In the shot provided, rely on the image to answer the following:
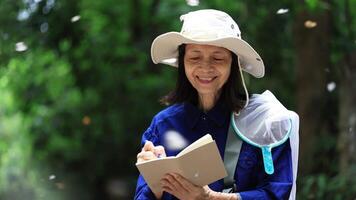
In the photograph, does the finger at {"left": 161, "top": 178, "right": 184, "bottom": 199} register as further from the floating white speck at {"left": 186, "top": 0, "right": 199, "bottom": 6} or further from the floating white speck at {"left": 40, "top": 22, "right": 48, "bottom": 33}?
the floating white speck at {"left": 40, "top": 22, "right": 48, "bottom": 33}

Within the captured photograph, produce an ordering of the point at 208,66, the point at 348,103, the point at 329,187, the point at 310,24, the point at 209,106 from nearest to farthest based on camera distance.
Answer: the point at 208,66 < the point at 209,106 < the point at 329,187 < the point at 348,103 < the point at 310,24

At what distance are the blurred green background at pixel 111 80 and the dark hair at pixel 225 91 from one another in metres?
4.18

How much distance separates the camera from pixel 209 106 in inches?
99.7

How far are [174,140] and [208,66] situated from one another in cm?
26

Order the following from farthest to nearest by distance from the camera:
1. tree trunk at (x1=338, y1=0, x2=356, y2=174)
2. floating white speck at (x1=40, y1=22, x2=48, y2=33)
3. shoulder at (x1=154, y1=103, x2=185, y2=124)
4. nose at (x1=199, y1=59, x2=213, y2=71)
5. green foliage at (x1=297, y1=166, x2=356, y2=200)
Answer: floating white speck at (x1=40, y1=22, x2=48, y2=33)
tree trunk at (x1=338, y1=0, x2=356, y2=174)
green foliage at (x1=297, y1=166, x2=356, y2=200)
shoulder at (x1=154, y1=103, x2=185, y2=124)
nose at (x1=199, y1=59, x2=213, y2=71)

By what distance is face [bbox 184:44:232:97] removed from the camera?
2.43 metres

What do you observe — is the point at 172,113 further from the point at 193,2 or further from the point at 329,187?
the point at 193,2

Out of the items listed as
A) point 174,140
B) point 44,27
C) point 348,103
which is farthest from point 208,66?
point 44,27

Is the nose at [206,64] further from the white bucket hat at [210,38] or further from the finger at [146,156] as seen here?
the finger at [146,156]

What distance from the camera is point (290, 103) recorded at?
311 inches

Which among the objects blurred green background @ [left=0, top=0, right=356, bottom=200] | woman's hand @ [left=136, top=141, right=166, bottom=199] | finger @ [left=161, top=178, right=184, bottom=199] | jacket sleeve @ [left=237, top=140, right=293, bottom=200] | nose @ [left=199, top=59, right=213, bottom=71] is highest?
nose @ [left=199, top=59, right=213, bottom=71]

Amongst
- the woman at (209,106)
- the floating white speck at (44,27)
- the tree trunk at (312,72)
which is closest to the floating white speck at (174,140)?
the woman at (209,106)

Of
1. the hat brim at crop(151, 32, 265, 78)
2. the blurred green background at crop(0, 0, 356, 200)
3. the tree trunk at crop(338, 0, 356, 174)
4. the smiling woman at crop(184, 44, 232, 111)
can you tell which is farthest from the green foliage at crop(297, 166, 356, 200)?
the smiling woman at crop(184, 44, 232, 111)

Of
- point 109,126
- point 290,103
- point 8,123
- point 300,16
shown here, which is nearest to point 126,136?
point 109,126
